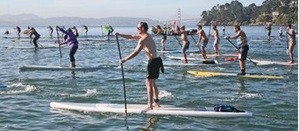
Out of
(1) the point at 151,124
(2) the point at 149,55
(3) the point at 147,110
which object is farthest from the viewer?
(3) the point at 147,110

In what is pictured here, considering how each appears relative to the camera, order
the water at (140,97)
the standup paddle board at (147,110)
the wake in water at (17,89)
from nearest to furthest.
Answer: the water at (140,97)
the standup paddle board at (147,110)
the wake in water at (17,89)

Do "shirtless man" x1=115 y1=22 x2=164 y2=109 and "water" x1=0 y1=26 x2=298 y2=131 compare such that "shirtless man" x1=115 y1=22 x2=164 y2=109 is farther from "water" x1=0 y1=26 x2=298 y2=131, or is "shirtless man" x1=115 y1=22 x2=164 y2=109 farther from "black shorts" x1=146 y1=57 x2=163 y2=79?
"water" x1=0 y1=26 x2=298 y2=131

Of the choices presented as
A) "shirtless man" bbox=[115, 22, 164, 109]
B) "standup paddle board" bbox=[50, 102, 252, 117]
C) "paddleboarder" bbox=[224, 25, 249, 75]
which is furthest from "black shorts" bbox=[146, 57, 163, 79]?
"paddleboarder" bbox=[224, 25, 249, 75]

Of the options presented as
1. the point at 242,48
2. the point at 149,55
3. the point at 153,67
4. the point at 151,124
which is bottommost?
the point at 151,124

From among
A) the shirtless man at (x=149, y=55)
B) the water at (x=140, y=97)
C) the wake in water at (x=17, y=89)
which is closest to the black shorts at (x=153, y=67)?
the shirtless man at (x=149, y=55)

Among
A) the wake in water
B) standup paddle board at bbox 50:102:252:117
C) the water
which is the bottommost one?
the water

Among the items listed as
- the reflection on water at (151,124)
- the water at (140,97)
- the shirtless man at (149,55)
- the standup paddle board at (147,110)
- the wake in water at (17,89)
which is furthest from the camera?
the wake in water at (17,89)

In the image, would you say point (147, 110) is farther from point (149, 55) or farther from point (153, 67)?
point (149, 55)

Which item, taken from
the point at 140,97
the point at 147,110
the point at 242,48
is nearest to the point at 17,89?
the point at 140,97

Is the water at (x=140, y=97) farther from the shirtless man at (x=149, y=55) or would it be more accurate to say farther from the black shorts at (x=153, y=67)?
the black shorts at (x=153, y=67)

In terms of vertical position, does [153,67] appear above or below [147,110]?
above

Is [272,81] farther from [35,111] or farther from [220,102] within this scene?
[35,111]

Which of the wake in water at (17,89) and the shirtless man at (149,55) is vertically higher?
the shirtless man at (149,55)

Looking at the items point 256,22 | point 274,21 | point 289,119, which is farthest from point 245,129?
point 256,22
